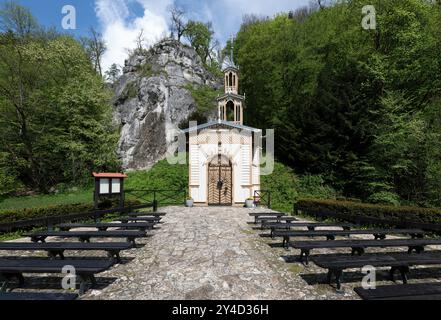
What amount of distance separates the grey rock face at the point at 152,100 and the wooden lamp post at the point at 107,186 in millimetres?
15467

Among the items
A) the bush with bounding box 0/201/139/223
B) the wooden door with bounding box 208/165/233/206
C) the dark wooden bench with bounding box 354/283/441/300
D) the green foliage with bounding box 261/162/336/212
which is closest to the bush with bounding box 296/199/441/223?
the green foliage with bounding box 261/162/336/212

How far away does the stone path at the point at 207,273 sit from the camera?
425cm

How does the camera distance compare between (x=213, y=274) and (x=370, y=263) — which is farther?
(x=213, y=274)

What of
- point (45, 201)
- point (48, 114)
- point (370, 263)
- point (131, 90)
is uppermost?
point (131, 90)

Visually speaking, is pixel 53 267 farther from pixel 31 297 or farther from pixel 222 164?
pixel 222 164

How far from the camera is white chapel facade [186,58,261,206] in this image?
17.6 metres

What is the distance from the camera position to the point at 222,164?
58.6 ft

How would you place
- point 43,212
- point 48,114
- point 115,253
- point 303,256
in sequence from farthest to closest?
point 48,114
point 43,212
point 303,256
point 115,253

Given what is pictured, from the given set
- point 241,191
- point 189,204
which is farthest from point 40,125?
point 241,191

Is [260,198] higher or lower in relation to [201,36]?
lower

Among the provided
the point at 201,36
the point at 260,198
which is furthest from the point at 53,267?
the point at 201,36

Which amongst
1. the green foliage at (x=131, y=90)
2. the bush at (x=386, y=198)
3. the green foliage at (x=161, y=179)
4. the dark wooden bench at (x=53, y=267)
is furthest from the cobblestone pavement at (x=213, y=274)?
the green foliage at (x=131, y=90)

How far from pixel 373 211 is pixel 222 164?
31.0 feet

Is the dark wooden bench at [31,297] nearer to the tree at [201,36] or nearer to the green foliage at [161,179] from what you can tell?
the green foliage at [161,179]
